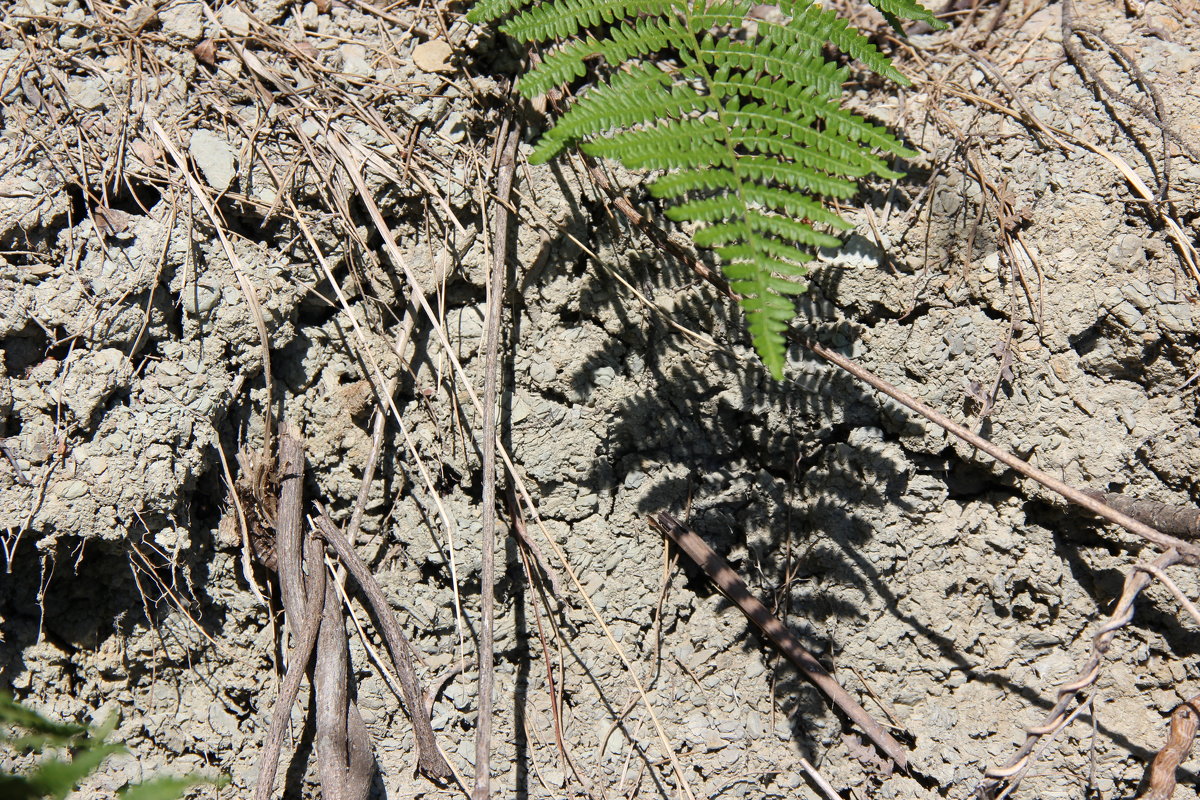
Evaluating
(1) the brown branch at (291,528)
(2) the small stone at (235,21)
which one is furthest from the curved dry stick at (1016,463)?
(2) the small stone at (235,21)

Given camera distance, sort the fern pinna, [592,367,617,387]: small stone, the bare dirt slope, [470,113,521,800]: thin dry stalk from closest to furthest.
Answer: the fern pinna → [470,113,521,800]: thin dry stalk → the bare dirt slope → [592,367,617,387]: small stone

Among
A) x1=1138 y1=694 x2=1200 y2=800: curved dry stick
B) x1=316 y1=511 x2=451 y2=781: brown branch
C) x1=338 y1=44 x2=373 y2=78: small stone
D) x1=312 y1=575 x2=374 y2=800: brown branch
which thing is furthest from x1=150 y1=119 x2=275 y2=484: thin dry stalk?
x1=1138 y1=694 x2=1200 y2=800: curved dry stick

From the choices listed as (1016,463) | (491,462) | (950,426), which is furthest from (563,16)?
(1016,463)

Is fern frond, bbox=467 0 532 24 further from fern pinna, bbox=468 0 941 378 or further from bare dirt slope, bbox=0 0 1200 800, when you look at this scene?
bare dirt slope, bbox=0 0 1200 800

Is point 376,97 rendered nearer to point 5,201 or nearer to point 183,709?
point 5,201

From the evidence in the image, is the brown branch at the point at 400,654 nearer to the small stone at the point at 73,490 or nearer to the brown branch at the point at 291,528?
the brown branch at the point at 291,528
